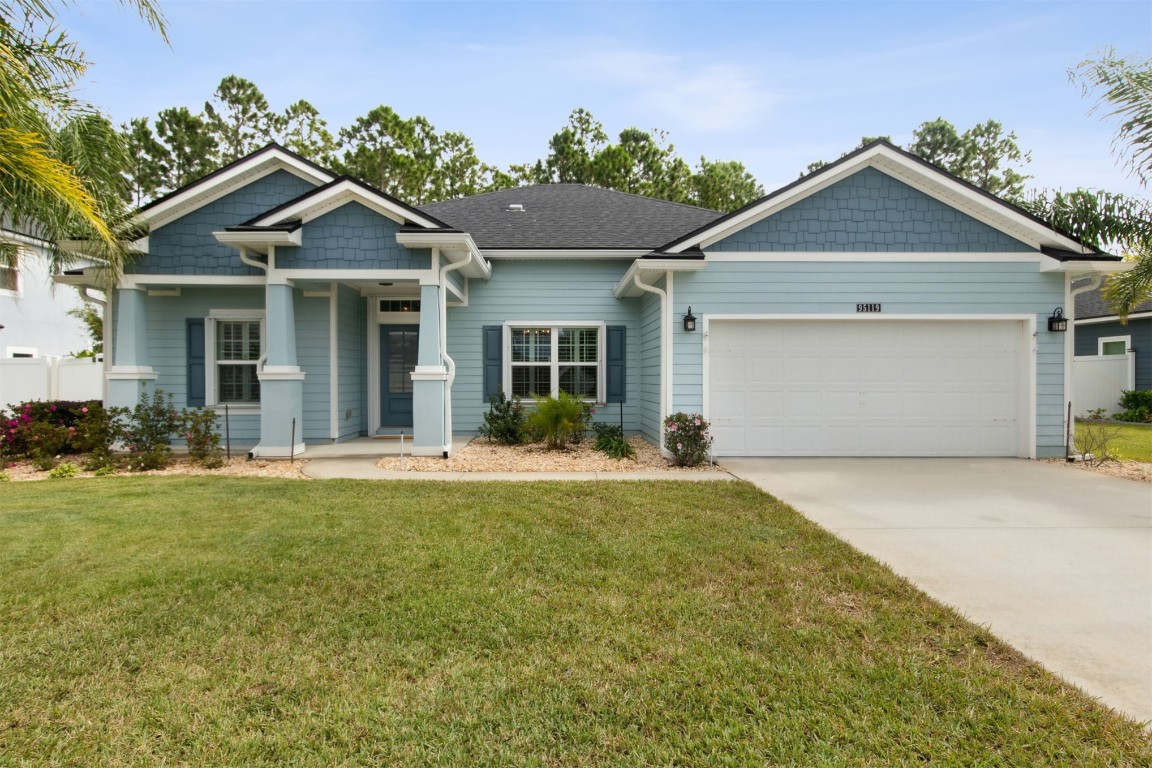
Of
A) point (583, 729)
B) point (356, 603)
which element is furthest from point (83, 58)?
point (583, 729)

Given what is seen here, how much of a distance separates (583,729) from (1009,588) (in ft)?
10.7

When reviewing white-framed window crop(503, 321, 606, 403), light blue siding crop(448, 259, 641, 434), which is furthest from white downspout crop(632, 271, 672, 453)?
white-framed window crop(503, 321, 606, 403)

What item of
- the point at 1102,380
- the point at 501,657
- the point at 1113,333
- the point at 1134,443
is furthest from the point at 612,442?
the point at 1113,333

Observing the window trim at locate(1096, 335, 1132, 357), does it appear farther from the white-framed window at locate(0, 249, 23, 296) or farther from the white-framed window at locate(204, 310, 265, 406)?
the white-framed window at locate(0, 249, 23, 296)

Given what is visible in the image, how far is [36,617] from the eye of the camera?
355cm

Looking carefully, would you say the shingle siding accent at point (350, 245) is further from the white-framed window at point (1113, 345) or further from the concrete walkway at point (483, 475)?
the white-framed window at point (1113, 345)

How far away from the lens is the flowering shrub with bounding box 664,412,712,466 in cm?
884

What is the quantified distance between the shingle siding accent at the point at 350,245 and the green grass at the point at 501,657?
4841 millimetres

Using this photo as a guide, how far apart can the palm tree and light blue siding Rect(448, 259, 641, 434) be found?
5.84 meters

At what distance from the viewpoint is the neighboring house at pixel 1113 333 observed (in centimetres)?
1705

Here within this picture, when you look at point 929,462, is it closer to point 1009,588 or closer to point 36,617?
point 1009,588

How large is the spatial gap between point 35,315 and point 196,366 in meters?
10.1

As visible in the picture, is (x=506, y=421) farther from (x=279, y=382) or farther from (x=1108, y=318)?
(x=1108, y=318)

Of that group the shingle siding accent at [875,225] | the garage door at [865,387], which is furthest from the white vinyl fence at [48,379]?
the shingle siding accent at [875,225]
